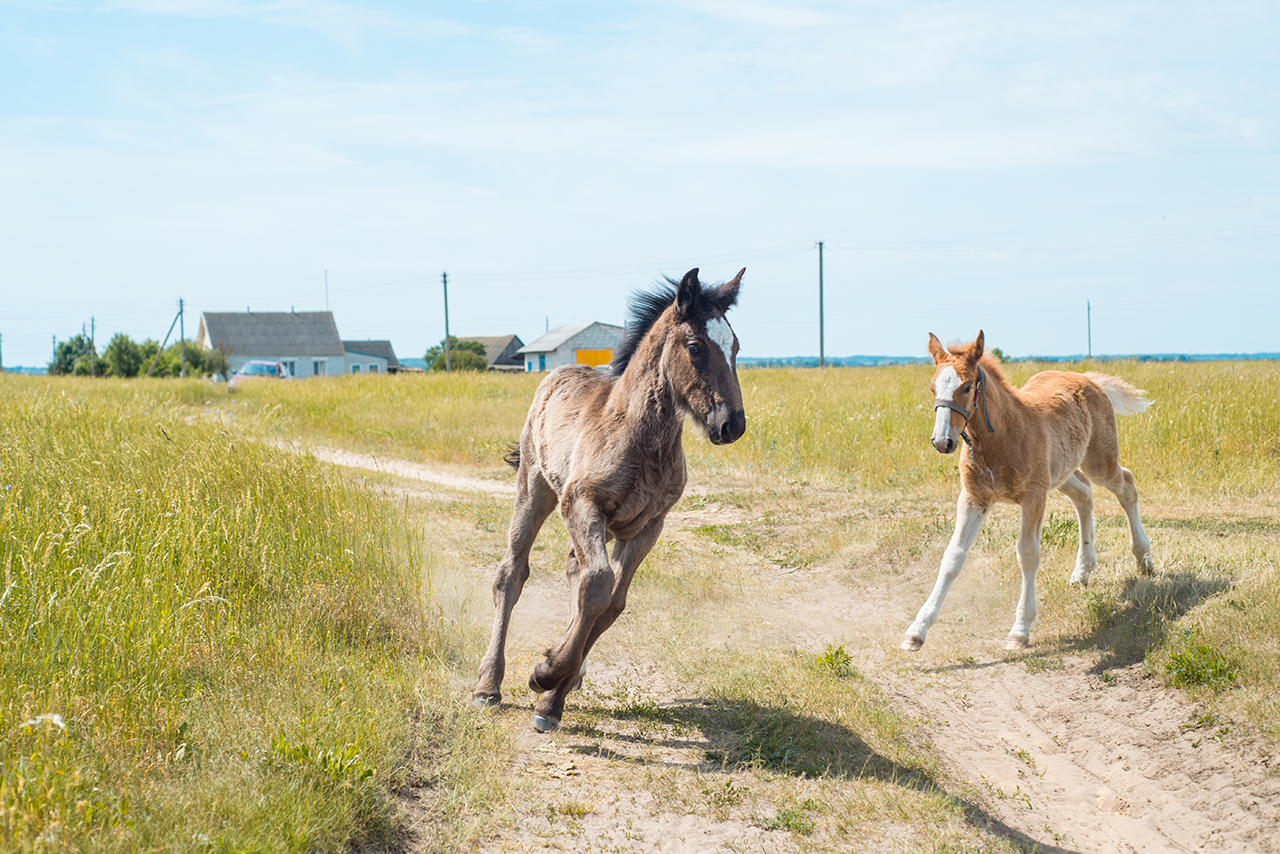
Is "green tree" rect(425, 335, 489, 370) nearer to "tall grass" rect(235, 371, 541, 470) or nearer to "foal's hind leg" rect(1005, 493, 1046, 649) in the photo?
"tall grass" rect(235, 371, 541, 470)

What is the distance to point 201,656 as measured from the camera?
432 cm

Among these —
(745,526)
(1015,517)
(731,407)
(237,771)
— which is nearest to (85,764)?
(237,771)

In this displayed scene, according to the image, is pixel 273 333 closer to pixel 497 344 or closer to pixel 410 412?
pixel 497 344

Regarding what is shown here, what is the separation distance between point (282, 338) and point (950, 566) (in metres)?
66.1

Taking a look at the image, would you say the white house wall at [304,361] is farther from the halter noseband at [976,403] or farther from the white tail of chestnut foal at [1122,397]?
the halter noseband at [976,403]

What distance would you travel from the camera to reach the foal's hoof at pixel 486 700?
16.4 ft

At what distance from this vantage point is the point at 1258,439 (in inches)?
462

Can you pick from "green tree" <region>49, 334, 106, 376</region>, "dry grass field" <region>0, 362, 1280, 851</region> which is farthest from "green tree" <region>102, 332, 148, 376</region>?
"dry grass field" <region>0, 362, 1280, 851</region>

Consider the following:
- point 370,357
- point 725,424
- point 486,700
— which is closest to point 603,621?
point 486,700

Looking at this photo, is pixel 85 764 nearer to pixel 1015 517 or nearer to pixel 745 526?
pixel 745 526

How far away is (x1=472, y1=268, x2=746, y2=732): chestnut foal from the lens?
169 inches

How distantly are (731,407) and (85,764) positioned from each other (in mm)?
3023

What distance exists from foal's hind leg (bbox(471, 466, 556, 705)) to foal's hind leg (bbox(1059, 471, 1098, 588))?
4.63 meters

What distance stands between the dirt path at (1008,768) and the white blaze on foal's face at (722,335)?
7.09 ft
